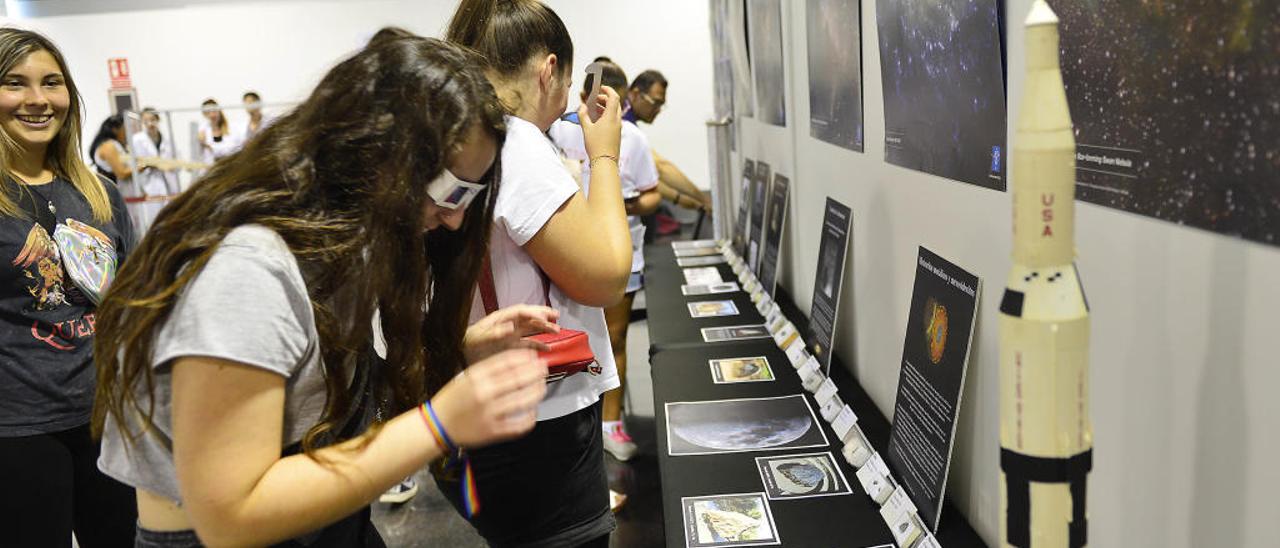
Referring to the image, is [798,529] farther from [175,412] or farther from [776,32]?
[776,32]

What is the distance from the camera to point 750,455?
6.05ft

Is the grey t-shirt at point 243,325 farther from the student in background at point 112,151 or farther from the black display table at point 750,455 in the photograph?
the student in background at point 112,151

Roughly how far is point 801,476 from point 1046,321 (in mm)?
1084

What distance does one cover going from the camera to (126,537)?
1956mm

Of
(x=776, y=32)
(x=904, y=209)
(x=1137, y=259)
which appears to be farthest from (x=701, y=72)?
(x=1137, y=259)

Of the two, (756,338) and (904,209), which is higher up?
(904,209)

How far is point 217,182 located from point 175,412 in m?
0.24

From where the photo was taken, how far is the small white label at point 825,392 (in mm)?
2023

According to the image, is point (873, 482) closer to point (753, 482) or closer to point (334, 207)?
point (753, 482)

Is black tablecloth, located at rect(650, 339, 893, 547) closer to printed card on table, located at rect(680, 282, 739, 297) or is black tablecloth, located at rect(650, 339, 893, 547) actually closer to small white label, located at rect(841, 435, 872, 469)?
small white label, located at rect(841, 435, 872, 469)

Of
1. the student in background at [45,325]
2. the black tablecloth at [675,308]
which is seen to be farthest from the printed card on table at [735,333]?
the student in background at [45,325]

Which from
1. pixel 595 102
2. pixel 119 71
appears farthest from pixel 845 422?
pixel 119 71

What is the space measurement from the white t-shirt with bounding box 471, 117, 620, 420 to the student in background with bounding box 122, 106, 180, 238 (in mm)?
2999

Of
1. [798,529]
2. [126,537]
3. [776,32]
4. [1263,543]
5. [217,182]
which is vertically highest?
[776,32]
